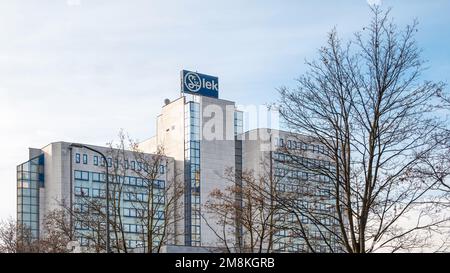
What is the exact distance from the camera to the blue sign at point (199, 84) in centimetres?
11050

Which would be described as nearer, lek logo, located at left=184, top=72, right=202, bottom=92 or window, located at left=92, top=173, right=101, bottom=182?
lek logo, located at left=184, top=72, right=202, bottom=92

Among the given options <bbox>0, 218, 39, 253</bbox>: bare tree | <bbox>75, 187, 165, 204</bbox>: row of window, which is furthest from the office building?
<bbox>0, 218, 39, 253</bbox>: bare tree

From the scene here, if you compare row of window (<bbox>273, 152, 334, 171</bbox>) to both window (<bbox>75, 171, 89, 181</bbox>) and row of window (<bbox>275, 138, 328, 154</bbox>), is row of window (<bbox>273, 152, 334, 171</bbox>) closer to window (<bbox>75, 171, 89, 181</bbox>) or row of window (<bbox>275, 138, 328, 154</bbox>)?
row of window (<bbox>275, 138, 328, 154</bbox>)

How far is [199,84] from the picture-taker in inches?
4441

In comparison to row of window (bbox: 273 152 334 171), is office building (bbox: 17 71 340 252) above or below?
above

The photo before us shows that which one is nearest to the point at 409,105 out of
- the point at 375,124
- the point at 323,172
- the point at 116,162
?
the point at 375,124

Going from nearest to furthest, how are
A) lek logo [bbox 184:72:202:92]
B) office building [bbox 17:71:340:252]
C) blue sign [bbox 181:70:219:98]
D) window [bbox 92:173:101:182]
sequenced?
blue sign [bbox 181:70:219:98]
lek logo [bbox 184:72:202:92]
office building [bbox 17:71:340:252]
window [bbox 92:173:101:182]

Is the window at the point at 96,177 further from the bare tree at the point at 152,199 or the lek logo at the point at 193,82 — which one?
the bare tree at the point at 152,199

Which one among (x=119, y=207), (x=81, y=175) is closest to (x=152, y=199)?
(x=119, y=207)

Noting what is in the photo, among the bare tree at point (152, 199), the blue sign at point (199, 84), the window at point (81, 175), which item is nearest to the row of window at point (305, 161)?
the bare tree at point (152, 199)

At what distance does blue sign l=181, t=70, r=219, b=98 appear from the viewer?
11050 cm
